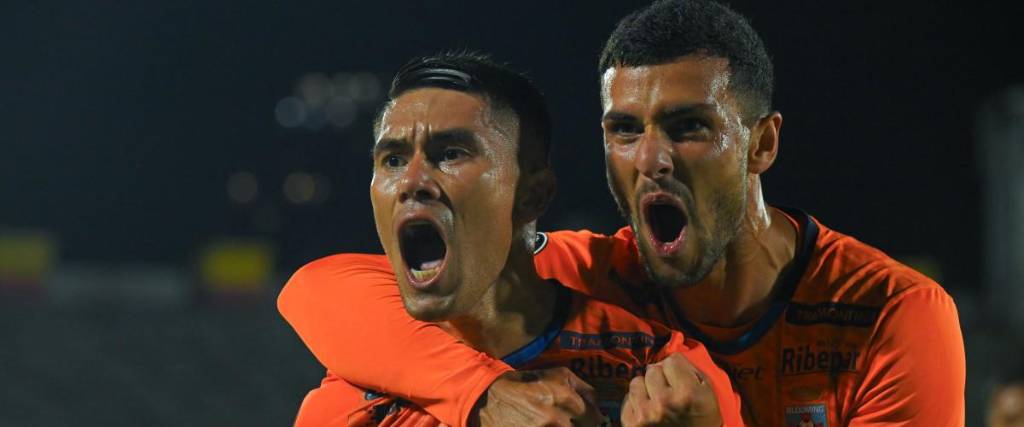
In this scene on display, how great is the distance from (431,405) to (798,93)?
29.8 feet

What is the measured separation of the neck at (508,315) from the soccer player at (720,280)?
0.27ft

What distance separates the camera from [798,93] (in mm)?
10734

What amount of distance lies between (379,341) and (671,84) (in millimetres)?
759

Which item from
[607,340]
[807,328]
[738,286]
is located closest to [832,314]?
[807,328]

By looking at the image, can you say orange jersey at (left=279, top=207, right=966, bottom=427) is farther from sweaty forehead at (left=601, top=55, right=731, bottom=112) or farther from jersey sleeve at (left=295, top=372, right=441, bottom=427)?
sweaty forehead at (left=601, top=55, right=731, bottom=112)

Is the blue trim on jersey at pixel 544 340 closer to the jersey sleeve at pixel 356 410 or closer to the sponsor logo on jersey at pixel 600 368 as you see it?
the sponsor logo on jersey at pixel 600 368

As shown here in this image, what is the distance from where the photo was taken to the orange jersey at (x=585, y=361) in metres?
2.28

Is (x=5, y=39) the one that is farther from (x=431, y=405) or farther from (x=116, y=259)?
(x=431, y=405)

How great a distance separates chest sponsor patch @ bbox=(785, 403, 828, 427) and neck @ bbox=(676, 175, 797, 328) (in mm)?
219

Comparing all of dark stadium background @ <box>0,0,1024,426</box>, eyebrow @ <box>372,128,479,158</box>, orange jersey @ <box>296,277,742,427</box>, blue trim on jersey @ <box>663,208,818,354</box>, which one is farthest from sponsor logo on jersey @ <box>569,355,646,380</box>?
dark stadium background @ <box>0,0,1024,426</box>

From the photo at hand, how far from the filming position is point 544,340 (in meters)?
2.34

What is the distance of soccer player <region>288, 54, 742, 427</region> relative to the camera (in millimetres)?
2215

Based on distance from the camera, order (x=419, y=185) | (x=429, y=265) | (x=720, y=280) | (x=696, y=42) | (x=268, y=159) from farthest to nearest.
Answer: (x=268, y=159) < (x=720, y=280) < (x=696, y=42) < (x=429, y=265) < (x=419, y=185)

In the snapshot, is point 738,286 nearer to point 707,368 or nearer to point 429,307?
point 707,368
